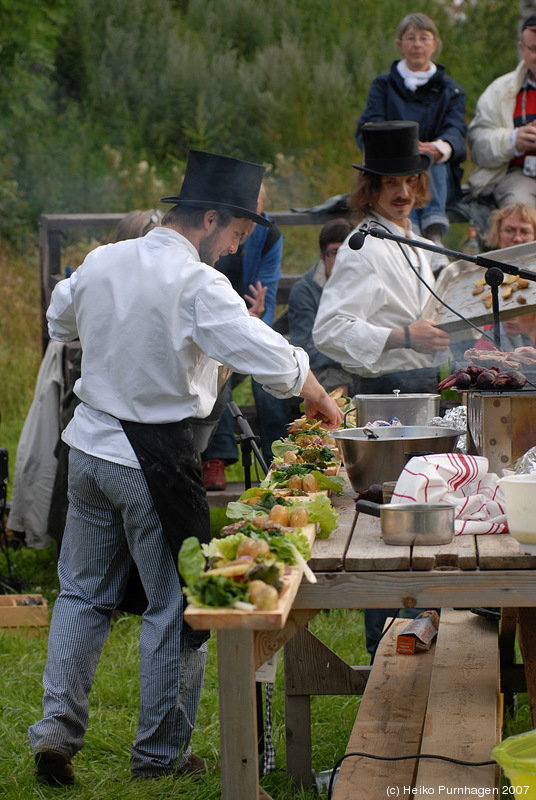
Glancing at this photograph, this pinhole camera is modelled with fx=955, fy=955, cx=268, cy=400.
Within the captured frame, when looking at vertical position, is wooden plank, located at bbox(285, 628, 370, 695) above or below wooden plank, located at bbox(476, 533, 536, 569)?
below

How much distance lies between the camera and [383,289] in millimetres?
4293

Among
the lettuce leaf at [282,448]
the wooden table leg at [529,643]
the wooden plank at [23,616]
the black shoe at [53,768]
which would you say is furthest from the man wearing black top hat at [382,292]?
the wooden plank at [23,616]

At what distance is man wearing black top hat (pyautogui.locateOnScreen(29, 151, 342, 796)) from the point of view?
2.92m

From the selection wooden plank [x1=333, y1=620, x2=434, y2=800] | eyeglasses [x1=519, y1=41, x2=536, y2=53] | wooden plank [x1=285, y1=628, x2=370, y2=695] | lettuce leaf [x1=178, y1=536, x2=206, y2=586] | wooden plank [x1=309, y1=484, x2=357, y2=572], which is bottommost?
wooden plank [x1=285, y1=628, x2=370, y2=695]

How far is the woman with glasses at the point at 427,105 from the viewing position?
5930mm

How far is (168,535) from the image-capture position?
10.0ft

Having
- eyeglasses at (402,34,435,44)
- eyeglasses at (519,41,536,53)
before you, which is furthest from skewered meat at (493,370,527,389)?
eyeglasses at (519,41,536,53)

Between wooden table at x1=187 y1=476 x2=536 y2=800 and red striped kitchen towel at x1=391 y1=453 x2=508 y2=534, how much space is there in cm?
6

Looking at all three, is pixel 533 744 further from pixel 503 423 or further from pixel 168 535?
pixel 168 535

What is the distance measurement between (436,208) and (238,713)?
449 centimetres

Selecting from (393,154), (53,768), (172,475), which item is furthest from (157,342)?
(393,154)

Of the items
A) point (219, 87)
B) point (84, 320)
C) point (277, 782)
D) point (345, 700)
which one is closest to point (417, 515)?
point (84, 320)

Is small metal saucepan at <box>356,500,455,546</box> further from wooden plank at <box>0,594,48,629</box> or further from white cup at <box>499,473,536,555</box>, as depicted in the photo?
wooden plank at <box>0,594,48,629</box>

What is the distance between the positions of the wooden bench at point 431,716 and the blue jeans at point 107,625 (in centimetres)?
64
